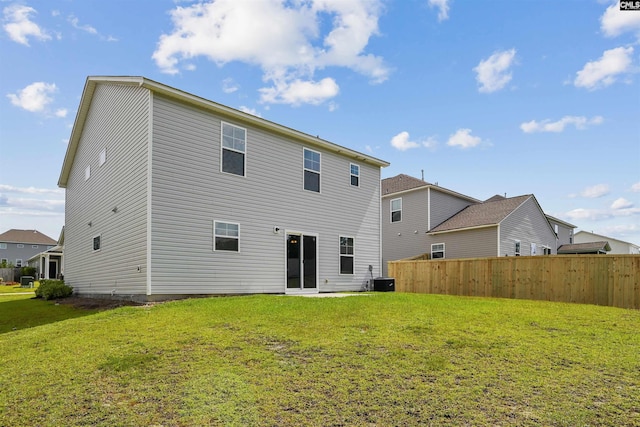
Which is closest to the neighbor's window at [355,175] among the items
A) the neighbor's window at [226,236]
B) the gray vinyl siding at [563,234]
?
the neighbor's window at [226,236]

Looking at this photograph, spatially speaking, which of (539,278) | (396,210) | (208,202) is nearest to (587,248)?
(396,210)

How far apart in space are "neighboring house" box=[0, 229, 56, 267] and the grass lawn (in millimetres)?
55867

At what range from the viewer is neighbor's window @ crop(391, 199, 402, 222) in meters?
24.0

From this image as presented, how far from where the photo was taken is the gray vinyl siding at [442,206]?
2266cm

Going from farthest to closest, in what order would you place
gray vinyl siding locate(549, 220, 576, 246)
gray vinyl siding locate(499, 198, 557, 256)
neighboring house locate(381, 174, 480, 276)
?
gray vinyl siding locate(549, 220, 576, 246) < neighboring house locate(381, 174, 480, 276) < gray vinyl siding locate(499, 198, 557, 256)

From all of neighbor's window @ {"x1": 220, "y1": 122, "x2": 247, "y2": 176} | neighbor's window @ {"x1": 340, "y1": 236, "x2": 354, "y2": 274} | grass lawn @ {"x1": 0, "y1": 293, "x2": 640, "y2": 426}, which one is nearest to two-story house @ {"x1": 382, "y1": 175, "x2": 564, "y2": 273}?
neighbor's window @ {"x1": 340, "y1": 236, "x2": 354, "y2": 274}

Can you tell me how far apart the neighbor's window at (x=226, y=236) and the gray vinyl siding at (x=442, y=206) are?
14208 mm

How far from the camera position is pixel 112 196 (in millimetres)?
12688

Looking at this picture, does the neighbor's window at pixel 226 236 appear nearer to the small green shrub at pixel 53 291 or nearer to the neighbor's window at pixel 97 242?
the neighbor's window at pixel 97 242

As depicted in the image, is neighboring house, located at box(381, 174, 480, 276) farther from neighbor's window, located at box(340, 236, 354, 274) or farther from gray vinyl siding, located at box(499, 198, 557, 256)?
neighbor's window, located at box(340, 236, 354, 274)

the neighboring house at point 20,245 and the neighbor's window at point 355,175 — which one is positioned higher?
the neighbor's window at point 355,175

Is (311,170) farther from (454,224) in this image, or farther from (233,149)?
(454,224)

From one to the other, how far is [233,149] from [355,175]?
5.53 meters

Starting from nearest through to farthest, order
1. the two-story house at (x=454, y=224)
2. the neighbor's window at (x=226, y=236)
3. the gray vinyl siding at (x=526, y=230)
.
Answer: the neighbor's window at (x=226, y=236), the gray vinyl siding at (x=526, y=230), the two-story house at (x=454, y=224)
